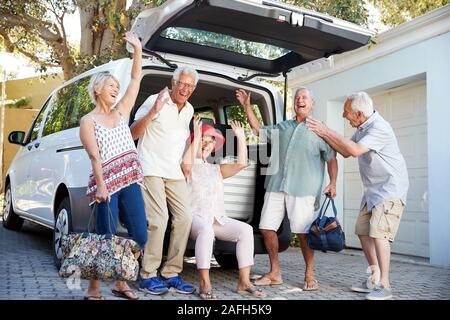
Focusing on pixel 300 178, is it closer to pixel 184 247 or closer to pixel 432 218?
pixel 184 247

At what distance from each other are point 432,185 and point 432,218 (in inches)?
15.5

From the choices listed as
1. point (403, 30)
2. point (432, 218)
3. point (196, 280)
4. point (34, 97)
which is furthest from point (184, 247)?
point (34, 97)

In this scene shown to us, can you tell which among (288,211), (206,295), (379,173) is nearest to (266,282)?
(288,211)

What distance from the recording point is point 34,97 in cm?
2062

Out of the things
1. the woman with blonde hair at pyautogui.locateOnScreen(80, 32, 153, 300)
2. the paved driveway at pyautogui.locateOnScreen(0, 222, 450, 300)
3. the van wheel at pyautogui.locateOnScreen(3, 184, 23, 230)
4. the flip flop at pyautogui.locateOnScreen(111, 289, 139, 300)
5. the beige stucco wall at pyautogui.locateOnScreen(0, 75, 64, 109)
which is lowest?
the paved driveway at pyautogui.locateOnScreen(0, 222, 450, 300)

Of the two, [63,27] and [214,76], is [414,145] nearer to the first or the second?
[214,76]

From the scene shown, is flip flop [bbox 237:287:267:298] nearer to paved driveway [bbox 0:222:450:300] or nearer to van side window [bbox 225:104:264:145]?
paved driveway [bbox 0:222:450:300]

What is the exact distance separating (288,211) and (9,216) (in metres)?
4.81

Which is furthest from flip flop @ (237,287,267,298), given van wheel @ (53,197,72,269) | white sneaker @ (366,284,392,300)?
van wheel @ (53,197,72,269)

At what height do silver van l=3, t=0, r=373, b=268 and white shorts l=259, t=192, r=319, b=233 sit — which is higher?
silver van l=3, t=0, r=373, b=268

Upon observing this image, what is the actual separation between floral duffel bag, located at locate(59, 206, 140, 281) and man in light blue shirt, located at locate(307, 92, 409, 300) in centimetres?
177

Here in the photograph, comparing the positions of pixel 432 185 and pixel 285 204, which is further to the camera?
pixel 432 185

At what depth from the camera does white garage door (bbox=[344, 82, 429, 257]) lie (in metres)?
6.97
